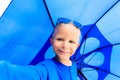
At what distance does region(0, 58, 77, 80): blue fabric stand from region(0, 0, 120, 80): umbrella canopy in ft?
0.61

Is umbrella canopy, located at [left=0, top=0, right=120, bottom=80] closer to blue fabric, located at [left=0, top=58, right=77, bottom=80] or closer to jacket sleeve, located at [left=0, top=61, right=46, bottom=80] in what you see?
blue fabric, located at [left=0, top=58, right=77, bottom=80]

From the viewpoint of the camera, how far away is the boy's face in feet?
6.46

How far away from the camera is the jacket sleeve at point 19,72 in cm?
170

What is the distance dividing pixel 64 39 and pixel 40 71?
0.68 ft

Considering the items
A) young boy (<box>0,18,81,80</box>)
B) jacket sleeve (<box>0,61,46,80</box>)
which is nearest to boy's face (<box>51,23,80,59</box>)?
young boy (<box>0,18,81,80</box>)

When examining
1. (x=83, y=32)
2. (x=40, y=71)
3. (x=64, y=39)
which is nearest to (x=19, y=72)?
(x=40, y=71)

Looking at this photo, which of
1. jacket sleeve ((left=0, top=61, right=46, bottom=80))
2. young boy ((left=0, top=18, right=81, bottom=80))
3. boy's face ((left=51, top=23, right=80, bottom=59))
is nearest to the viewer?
jacket sleeve ((left=0, top=61, right=46, bottom=80))

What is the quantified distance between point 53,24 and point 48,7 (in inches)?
4.0

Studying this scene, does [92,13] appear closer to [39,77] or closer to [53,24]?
[53,24]

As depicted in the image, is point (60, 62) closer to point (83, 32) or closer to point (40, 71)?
point (40, 71)

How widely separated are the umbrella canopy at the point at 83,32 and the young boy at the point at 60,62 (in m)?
0.13

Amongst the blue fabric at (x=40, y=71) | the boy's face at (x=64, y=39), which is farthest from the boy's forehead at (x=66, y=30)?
the blue fabric at (x=40, y=71)

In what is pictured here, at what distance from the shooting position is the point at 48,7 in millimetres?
2201

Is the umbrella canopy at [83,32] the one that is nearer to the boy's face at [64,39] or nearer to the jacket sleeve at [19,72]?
the boy's face at [64,39]
